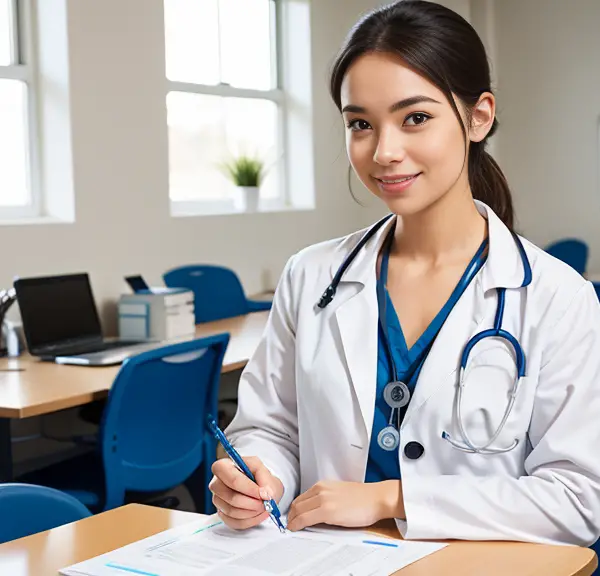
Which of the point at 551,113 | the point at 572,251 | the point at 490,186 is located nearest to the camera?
the point at 490,186

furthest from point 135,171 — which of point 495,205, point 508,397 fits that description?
point 508,397

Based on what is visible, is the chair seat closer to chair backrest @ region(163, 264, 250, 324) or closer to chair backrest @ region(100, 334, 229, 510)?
chair backrest @ region(100, 334, 229, 510)

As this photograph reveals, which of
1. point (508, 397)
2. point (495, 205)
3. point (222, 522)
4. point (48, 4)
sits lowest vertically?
point (222, 522)

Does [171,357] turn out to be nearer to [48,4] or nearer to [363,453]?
[363,453]

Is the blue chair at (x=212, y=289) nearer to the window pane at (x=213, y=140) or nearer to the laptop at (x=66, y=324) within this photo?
the window pane at (x=213, y=140)

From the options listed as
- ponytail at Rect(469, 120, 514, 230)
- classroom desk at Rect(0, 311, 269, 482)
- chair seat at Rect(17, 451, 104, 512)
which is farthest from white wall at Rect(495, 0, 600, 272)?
ponytail at Rect(469, 120, 514, 230)

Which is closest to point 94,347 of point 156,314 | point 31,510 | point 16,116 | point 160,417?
point 156,314

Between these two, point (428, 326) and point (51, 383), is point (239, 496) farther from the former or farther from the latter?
point (51, 383)

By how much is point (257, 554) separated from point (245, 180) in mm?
4240

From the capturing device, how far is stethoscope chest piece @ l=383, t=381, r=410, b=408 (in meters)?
1.50

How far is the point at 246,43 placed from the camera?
18.7 ft

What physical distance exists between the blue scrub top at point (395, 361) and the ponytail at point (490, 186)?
0.48 ft

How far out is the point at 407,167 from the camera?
149cm

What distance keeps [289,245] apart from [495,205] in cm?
402
